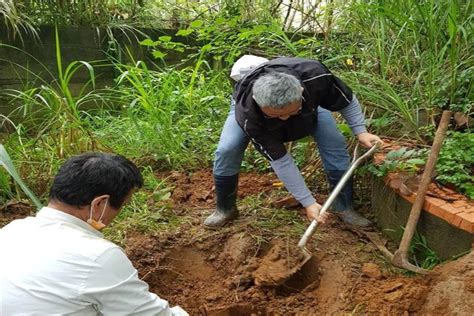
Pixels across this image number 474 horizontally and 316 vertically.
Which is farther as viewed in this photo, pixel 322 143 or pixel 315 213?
pixel 322 143

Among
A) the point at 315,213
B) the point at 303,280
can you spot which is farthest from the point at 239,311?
the point at 315,213

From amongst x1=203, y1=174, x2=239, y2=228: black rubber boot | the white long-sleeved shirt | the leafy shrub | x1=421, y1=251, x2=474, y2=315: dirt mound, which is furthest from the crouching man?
the leafy shrub

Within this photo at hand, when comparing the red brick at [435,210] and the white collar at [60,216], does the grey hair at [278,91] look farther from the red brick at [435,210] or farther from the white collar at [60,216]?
the white collar at [60,216]

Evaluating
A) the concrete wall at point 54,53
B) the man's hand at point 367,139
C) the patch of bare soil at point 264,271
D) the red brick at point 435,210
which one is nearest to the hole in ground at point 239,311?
the patch of bare soil at point 264,271

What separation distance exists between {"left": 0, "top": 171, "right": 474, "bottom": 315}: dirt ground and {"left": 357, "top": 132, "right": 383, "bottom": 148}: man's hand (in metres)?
0.52

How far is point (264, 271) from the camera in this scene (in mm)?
2479

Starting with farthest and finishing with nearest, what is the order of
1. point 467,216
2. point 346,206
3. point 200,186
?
1. point 200,186
2. point 346,206
3. point 467,216

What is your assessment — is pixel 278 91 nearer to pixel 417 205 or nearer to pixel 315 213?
pixel 315 213

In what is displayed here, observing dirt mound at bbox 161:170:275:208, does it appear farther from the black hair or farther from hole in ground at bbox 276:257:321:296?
the black hair

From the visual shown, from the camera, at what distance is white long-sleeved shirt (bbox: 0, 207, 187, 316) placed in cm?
140

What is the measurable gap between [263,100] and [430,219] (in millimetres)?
1005

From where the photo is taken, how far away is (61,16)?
5.04 meters

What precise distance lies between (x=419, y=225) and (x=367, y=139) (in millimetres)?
516

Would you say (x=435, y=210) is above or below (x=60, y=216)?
below
